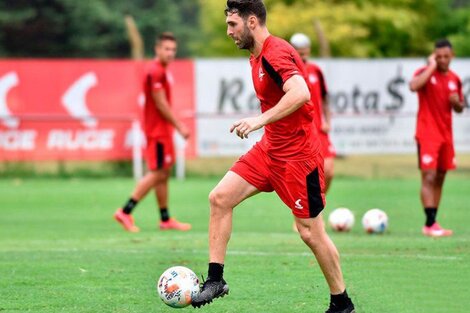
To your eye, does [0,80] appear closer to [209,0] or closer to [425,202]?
[425,202]

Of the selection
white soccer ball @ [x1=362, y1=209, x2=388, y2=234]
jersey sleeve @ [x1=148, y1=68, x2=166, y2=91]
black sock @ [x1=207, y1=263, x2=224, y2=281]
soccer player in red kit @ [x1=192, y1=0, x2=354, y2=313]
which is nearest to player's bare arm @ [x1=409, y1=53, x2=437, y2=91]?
white soccer ball @ [x1=362, y1=209, x2=388, y2=234]

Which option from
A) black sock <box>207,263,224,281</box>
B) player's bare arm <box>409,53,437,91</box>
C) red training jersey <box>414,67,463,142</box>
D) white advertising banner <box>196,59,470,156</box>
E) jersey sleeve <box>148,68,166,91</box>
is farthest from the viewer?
white advertising banner <box>196,59,470,156</box>

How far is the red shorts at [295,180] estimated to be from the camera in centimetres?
834

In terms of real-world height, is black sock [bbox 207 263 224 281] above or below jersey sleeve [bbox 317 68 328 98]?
below

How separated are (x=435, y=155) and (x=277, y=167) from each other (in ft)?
18.2

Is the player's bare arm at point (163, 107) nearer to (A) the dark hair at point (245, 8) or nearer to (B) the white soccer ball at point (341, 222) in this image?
(B) the white soccer ball at point (341, 222)

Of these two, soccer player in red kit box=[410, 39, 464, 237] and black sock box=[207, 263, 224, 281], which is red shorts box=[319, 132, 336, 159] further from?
black sock box=[207, 263, 224, 281]

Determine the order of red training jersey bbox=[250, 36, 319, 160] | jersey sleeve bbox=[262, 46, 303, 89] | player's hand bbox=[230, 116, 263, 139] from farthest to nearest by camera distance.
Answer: red training jersey bbox=[250, 36, 319, 160] → jersey sleeve bbox=[262, 46, 303, 89] → player's hand bbox=[230, 116, 263, 139]

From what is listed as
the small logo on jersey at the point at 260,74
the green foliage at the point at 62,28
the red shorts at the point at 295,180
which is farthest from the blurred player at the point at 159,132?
the green foliage at the point at 62,28

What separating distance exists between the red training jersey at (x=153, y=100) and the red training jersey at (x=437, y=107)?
3.10 metres

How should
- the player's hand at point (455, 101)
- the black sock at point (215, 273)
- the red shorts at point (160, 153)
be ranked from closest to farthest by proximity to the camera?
the black sock at point (215, 273)
the player's hand at point (455, 101)
the red shorts at point (160, 153)

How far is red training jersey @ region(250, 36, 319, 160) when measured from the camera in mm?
8250

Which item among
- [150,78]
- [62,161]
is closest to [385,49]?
[62,161]

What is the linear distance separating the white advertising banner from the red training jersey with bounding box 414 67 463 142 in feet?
36.0
